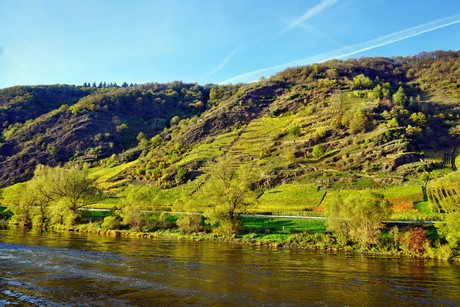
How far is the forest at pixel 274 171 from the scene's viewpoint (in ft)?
172

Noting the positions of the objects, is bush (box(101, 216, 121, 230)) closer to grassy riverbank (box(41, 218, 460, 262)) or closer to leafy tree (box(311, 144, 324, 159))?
grassy riverbank (box(41, 218, 460, 262))

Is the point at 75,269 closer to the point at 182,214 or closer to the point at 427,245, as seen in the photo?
the point at 182,214

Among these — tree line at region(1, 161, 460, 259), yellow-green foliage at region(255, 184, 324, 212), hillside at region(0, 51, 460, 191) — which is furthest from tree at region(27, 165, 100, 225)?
yellow-green foliage at region(255, 184, 324, 212)

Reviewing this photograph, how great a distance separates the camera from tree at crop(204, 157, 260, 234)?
2360 inches

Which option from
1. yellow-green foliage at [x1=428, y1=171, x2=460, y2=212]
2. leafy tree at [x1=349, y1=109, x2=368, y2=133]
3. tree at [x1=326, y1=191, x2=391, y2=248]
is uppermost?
leafy tree at [x1=349, y1=109, x2=368, y2=133]

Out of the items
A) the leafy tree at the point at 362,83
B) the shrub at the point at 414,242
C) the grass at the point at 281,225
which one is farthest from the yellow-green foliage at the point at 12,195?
the leafy tree at the point at 362,83

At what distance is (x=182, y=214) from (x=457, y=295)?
1908 inches

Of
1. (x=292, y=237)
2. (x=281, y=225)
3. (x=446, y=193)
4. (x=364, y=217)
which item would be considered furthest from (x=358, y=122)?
(x=364, y=217)

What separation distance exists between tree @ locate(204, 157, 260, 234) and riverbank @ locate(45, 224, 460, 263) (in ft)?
7.83

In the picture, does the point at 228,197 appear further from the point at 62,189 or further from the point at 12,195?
the point at 12,195

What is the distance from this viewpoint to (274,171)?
339 ft

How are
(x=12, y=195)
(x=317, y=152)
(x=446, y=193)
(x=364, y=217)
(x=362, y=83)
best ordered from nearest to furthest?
(x=364, y=217)
(x=446, y=193)
(x=12, y=195)
(x=317, y=152)
(x=362, y=83)

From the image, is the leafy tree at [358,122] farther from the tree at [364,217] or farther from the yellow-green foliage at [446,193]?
the tree at [364,217]

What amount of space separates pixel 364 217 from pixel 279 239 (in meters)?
13.2
